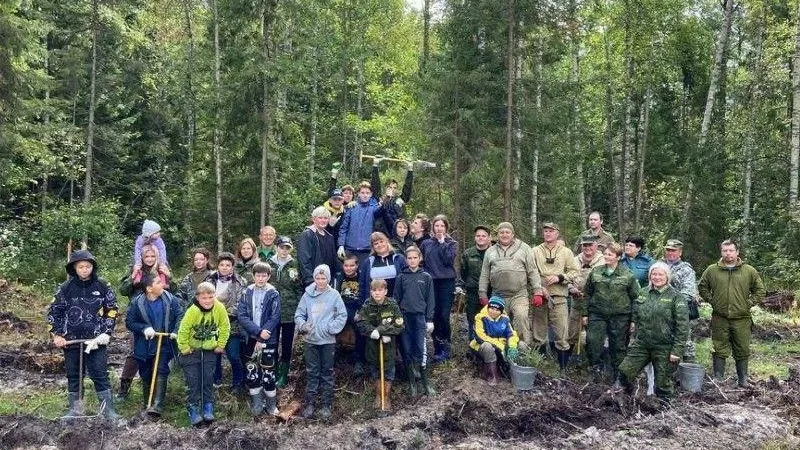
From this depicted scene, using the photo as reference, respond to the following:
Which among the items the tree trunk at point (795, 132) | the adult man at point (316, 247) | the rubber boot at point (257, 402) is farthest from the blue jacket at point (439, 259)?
the tree trunk at point (795, 132)

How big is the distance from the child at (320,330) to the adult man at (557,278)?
294 cm

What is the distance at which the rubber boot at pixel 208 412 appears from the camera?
7.63m

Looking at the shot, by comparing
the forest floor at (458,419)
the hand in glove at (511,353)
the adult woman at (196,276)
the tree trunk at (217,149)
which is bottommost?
the forest floor at (458,419)

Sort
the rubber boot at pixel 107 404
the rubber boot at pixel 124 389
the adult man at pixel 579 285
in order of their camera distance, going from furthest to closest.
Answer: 1. the adult man at pixel 579 285
2. the rubber boot at pixel 124 389
3. the rubber boot at pixel 107 404

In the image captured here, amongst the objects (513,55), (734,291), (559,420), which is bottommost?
(559,420)

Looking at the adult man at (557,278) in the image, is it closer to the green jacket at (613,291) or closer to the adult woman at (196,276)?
the green jacket at (613,291)

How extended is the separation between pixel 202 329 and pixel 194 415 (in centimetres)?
96

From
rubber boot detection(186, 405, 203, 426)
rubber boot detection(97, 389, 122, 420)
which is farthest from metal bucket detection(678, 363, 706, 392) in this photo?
rubber boot detection(97, 389, 122, 420)

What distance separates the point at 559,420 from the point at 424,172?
42.8 ft

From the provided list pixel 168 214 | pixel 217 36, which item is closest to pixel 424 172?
pixel 217 36

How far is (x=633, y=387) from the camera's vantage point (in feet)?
28.6

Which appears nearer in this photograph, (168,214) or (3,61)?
(3,61)

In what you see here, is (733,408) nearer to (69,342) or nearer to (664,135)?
(69,342)

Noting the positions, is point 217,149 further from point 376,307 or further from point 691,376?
point 691,376
